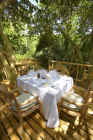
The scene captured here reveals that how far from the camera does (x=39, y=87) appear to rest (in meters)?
1.34

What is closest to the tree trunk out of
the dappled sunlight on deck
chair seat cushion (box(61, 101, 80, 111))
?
the dappled sunlight on deck

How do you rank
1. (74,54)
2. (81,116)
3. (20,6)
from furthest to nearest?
(74,54) → (20,6) → (81,116)

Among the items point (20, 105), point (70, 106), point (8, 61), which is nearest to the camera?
point (20, 105)

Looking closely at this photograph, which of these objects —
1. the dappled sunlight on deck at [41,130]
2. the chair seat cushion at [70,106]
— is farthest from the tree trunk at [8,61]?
the chair seat cushion at [70,106]

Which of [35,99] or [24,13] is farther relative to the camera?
[24,13]

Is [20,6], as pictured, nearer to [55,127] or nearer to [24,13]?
[24,13]

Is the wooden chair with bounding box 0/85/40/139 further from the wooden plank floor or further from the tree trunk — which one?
the tree trunk

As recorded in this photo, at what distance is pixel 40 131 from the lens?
1.29 m

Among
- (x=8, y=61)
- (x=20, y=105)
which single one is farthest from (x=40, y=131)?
(x=8, y=61)

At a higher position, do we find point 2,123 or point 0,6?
point 0,6

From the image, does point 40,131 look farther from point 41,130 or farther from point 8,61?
point 8,61

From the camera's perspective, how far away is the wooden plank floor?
1220 millimetres

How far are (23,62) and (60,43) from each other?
2.68m

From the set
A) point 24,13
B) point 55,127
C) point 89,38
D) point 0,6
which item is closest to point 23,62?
point 0,6
